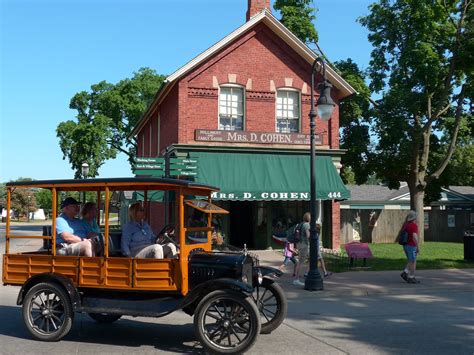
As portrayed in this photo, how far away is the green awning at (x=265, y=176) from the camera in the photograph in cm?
1977

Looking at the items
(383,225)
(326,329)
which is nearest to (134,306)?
(326,329)

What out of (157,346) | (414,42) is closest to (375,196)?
(414,42)

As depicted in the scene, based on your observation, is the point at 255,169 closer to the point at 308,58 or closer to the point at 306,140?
the point at 306,140

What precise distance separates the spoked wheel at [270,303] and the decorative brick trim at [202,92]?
14.2 m

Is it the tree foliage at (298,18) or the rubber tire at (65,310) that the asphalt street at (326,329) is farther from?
the tree foliage at (298,18)

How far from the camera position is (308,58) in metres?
22.1

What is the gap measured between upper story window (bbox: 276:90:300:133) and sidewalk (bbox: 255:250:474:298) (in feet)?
25.9

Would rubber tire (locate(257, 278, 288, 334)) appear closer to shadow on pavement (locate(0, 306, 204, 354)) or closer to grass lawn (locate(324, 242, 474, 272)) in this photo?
shadow on pavement (locate(0, 306, 204, 354))

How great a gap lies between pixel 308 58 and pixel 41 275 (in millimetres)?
17079

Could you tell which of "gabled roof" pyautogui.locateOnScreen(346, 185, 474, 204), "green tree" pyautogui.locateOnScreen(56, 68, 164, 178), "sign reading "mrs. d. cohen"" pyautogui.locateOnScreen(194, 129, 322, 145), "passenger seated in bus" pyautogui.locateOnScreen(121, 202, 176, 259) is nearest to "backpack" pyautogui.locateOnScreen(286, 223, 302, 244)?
"passenger seated in bus" pyautogui.locateOnScreen(121, 202, 176, 259)

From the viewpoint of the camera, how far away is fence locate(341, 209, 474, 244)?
95.9 feet

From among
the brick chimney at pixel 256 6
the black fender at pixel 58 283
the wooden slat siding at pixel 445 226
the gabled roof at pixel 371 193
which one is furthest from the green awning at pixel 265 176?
the gabled roof at pixel 371 193

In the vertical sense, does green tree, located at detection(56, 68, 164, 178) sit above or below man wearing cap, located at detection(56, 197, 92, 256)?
above

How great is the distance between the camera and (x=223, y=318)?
21.3ft
